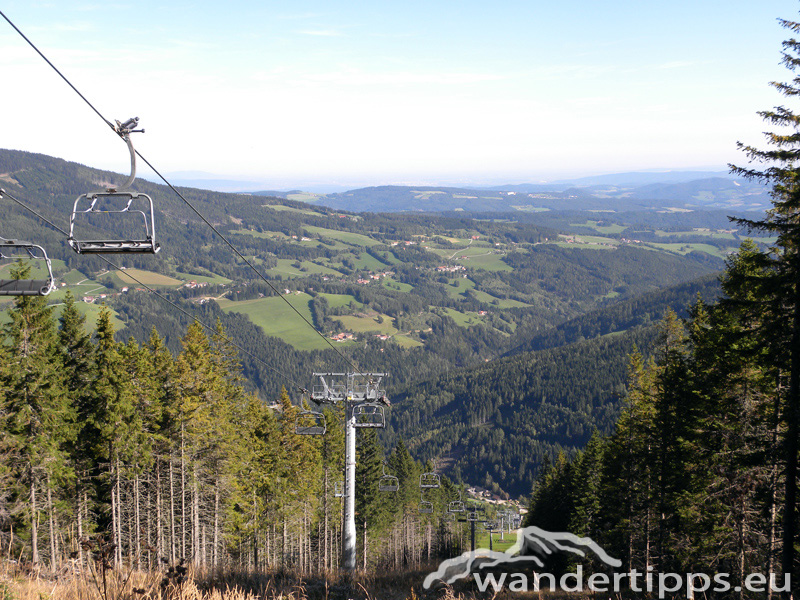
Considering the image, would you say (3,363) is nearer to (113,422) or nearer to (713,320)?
(113,422)

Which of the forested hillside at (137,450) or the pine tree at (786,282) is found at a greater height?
the pine tree at (786,282)

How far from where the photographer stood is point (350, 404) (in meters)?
20.0

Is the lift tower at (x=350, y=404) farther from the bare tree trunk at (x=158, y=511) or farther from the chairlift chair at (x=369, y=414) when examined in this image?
the bare tree trunk at (x=158, y=511)

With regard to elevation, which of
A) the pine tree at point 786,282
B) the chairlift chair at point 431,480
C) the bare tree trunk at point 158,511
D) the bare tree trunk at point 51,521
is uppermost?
the pine tree at point 786,282

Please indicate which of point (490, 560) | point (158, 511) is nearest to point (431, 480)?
point (158, 511)

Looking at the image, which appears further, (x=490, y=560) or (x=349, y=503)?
(x=349, y=503)

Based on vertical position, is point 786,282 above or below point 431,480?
above

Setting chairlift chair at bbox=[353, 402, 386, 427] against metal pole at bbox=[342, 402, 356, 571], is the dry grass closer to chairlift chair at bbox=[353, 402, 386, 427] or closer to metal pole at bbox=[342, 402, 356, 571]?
metal pole at bbox=[342, 402, 356, 571]

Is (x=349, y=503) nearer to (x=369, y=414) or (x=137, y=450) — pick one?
(x=369, y=414)

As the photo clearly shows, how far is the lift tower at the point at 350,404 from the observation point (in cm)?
1900

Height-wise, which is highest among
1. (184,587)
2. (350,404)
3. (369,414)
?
(184,587)

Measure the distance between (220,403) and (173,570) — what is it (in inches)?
890

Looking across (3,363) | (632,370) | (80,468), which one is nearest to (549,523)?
(632,370)

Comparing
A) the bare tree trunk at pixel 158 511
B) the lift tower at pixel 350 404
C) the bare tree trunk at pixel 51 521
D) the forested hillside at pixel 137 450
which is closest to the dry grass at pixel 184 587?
the forested hillside at pixel 137 450
